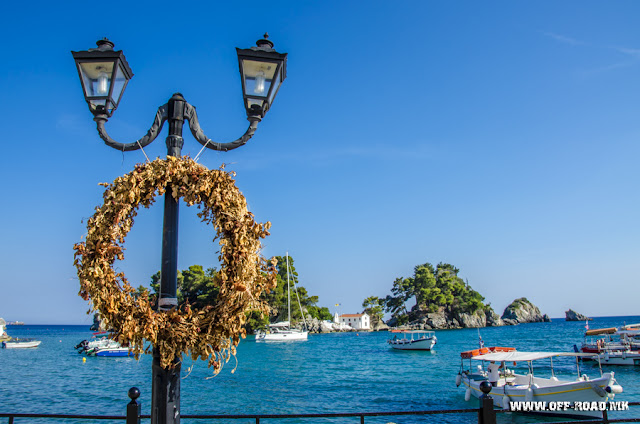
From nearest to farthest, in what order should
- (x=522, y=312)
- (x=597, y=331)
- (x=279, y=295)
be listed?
(x=597, y=331)
(x=279, y=295)
(x=522, y=312)

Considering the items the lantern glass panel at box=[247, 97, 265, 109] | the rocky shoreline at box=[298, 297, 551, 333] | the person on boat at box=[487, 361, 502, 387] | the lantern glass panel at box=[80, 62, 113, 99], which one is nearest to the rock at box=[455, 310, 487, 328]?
the rocky shoreline at box=[298, 297, 551, 333]

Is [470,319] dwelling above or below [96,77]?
below

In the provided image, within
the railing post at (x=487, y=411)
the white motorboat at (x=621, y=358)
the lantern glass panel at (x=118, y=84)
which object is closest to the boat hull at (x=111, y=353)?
the white motorboat at (x=621, y=358)

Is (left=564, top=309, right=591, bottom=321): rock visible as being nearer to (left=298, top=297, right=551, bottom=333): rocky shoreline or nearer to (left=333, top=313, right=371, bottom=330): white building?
(left=298, top=297, right=551, bottom=333): rocky shoreline

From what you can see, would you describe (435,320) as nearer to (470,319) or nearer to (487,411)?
(470,319)

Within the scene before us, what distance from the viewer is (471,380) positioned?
78.9 feet

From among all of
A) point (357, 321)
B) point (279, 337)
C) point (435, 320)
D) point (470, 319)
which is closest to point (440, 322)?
point (435, 320)

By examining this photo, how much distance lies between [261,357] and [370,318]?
82403mm

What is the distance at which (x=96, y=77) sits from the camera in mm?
4105

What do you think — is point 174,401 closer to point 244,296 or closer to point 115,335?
point 115,335

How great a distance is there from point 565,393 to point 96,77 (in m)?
21.9

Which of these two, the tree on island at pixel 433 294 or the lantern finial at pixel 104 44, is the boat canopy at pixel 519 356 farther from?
the tree on island at pixel 433 294

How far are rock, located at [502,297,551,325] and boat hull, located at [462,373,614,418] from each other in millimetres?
145336

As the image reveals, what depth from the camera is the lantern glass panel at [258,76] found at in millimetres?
4125
